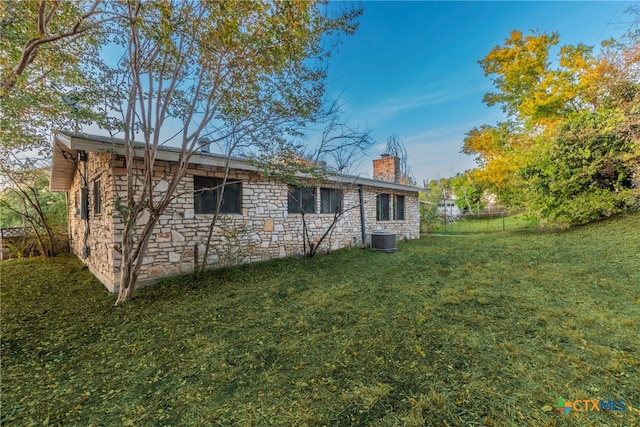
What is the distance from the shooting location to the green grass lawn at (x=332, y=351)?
1.92 m

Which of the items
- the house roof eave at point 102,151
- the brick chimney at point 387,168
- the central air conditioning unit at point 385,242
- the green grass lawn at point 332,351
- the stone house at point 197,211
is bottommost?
the green grass lawn at point 332,351

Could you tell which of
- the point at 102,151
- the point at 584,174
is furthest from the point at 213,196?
the point at 584,174

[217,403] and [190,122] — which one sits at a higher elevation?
[190,122]

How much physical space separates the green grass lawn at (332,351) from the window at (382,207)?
18.8 feet

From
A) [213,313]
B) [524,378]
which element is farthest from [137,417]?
[524,378]

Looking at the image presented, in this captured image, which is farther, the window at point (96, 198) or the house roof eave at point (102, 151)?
the window at point (96, 198)

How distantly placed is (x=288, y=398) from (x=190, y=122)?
4.36 m

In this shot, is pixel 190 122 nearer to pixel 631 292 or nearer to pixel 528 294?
pixel 528 294

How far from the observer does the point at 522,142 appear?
12539 millimetres

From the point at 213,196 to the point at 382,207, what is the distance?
7203 millimetres

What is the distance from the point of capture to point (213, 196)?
6.13m

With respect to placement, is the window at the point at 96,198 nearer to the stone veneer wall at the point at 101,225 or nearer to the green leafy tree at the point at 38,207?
the stone veneer wall at the point at 101,225

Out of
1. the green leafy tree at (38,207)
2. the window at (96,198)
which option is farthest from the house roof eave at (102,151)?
the window at (96,198)

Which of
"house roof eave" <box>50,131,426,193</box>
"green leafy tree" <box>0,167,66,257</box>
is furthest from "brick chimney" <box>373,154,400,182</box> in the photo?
"green leafy tree" <box>0,167,66,257</box>
